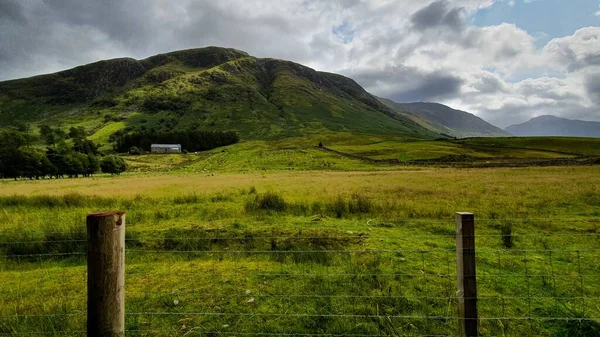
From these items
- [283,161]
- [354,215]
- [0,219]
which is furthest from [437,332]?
[283,161]

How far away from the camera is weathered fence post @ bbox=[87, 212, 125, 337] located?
376 cm

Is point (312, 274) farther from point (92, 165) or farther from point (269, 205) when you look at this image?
point (92, 165)

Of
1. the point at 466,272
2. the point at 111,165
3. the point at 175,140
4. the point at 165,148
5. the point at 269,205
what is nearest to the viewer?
the point at 466,272

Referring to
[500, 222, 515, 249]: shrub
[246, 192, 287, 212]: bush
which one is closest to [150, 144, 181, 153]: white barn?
[246, 192, 287, 212]: bush

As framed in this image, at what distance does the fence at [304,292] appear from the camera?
490 centimetres

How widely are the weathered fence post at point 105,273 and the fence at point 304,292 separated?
12 mm

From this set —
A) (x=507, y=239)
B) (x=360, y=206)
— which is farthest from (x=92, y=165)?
(x=507, y=239)

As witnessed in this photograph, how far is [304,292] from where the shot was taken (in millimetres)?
8047

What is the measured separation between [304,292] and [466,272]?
4238 mm

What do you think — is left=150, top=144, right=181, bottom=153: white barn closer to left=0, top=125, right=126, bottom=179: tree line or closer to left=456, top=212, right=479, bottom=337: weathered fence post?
left=0, top=125, right=126, bottom=179: tree line

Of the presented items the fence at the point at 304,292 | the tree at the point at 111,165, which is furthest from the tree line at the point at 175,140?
the fence at the point at 304,292

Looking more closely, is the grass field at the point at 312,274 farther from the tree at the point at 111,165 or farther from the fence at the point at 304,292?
the tree at the point at 111,165

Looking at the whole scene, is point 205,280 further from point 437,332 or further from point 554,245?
point 554,245

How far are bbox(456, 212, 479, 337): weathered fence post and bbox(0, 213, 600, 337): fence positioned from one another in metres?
0.02
